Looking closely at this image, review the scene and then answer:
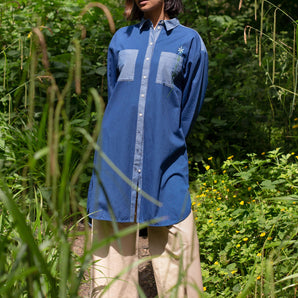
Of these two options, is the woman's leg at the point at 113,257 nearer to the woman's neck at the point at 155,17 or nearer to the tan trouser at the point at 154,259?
A: the tan trouser at the point at 154,259

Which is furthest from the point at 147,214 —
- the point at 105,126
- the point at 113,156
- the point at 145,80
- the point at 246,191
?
the point at 246,191

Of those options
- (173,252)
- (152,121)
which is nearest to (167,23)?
(152,121)

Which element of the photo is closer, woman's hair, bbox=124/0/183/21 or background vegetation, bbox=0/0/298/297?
woman's hair, bbox=124/0/183/21

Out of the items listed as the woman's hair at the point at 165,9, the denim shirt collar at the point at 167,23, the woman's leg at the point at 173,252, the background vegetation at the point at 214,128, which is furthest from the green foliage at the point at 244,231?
the woman's hair at the point at 165,9

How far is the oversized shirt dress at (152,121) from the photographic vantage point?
2.21 meters

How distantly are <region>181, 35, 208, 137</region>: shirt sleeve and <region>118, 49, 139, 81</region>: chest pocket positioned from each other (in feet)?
0.87

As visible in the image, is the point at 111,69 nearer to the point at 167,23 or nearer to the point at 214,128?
the point at 167,23

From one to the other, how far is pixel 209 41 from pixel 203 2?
0.43m

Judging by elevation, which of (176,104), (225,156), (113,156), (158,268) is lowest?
(225,156)

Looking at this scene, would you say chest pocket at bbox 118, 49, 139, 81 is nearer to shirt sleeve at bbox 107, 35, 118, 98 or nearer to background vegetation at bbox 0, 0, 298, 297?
Answer: shirt sleeve at bbox 107, 35, 118, 98

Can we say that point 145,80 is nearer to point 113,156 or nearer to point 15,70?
point 113,156

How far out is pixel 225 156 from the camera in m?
4.35

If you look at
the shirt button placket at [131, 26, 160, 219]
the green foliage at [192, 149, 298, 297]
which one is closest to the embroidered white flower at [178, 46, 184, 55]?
the shirt button placket at [131, 26, 160, 219]

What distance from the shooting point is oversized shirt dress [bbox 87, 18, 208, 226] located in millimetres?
2211
